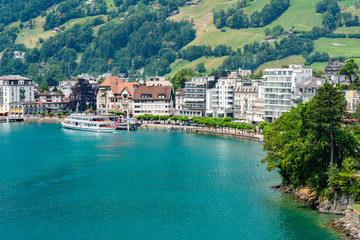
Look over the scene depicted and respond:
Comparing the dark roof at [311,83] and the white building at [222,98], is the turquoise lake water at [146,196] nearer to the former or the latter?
the dark roof at [311,83]

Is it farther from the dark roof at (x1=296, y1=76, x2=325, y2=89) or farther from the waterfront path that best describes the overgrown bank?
the waterfront path

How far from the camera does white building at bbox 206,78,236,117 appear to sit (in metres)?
162

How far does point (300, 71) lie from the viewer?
13212 cm

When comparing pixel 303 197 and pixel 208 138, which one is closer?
pixel 303 197

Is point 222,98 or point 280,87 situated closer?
point 280,87

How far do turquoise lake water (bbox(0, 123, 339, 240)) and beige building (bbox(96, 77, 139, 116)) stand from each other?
2745 inches

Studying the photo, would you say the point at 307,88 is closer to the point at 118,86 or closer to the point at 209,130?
the point at 209,130

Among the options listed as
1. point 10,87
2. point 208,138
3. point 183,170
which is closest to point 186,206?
point 183,170

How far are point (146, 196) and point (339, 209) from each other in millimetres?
22846

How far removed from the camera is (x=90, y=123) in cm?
15350

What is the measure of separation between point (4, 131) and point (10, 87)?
51127mm

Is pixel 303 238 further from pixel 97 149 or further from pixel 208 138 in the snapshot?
pixel 208 138

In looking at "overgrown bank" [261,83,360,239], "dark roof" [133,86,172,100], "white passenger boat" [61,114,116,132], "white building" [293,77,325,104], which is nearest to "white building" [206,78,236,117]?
"dark roof" [133,86,172,100]

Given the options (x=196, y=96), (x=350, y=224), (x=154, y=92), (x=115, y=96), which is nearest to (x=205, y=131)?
(x=196, y=96)
